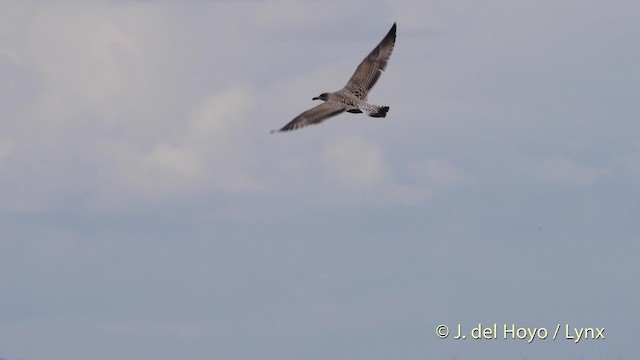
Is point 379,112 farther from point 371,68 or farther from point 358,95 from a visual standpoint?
point 371,68

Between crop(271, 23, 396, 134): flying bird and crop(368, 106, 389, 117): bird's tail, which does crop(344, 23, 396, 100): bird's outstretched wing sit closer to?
crop(271, 23, 396, 134): flying bird

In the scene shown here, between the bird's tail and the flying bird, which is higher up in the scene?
the flying bird

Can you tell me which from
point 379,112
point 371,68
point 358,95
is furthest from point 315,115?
point 371,68

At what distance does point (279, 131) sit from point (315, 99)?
4657mm

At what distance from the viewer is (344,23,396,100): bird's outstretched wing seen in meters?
42.9

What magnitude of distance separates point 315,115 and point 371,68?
5669 mm

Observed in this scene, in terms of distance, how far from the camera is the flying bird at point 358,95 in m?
39.1

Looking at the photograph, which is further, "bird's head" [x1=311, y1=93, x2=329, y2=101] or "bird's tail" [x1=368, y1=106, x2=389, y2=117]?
"bird's head" [x1=311, y1=93, x2=329, y2=101]

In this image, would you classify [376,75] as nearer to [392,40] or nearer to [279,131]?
[392,40]

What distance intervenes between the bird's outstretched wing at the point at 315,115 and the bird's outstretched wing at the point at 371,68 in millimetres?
2265

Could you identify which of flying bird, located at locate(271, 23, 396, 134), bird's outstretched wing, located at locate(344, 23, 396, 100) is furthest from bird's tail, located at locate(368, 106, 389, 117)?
bird's outstretched wing, located at locate(344, 23, 396, 100)

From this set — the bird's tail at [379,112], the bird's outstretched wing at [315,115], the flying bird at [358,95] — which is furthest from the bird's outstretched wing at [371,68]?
the bird's tail at [379,112]

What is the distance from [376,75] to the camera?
4369cm

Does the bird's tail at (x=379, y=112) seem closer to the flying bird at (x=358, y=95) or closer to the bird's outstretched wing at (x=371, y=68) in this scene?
the flying bird at (x=358, y=95)
